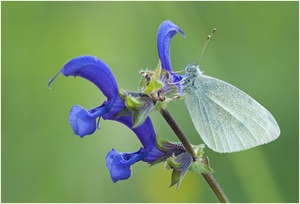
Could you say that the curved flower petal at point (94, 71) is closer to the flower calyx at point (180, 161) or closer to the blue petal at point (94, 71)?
the blue petal at point (94, 71)

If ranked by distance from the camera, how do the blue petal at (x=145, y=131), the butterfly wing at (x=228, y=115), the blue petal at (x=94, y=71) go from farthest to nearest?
the butterfly wing at (x=228, y=115)
the blue petal at (x=145, y=131)
the blue petal at (x=94, y=71)

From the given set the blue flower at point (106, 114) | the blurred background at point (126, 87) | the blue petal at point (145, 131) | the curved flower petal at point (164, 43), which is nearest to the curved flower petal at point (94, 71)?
the blue flower at point (106, 114)

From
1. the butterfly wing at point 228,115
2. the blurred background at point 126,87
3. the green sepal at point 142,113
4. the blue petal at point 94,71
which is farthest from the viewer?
the blurred background at point 126,87

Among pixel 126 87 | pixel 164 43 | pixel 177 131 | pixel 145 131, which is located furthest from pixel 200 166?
pixel 126 87

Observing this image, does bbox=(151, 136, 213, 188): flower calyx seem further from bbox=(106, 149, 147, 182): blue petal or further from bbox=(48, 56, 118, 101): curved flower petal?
bbox=(48, 56, 118, 101): curved flower petal

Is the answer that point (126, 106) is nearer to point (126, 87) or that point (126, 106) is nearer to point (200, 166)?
point (200, 166)

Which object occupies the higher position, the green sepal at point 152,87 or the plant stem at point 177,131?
the green sepal at point 152,87
